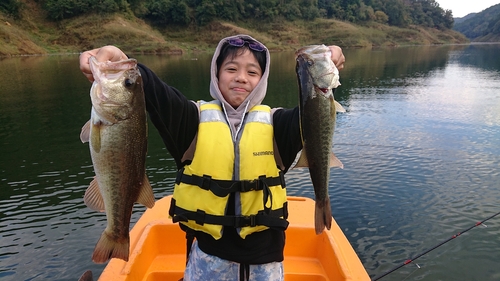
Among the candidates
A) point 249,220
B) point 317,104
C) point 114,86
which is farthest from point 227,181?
point 114,86

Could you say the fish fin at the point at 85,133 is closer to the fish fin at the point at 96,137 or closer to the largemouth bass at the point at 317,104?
the fish fin at the point at 96,137

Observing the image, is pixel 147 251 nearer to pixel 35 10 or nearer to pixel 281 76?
pixel 281 76

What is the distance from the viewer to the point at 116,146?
2678 mm

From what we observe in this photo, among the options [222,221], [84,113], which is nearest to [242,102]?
[222,221]

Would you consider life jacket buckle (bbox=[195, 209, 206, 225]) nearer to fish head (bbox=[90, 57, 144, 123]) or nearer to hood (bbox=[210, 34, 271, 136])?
hood (bbox=[210, 34, 271, 136])

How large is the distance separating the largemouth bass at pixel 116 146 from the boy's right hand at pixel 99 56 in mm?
131

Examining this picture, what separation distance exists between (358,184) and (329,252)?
6.45m

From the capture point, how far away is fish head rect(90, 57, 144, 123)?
8.24ft

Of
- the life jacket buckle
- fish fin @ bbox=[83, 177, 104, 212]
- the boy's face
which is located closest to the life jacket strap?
the life jacket buckle

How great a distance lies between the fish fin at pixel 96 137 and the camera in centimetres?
262

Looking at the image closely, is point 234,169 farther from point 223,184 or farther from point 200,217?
point 200,217

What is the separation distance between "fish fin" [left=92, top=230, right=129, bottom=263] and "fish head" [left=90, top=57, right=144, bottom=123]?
1.00 meters

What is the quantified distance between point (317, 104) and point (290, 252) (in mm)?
3292

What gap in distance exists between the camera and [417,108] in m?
21.7
